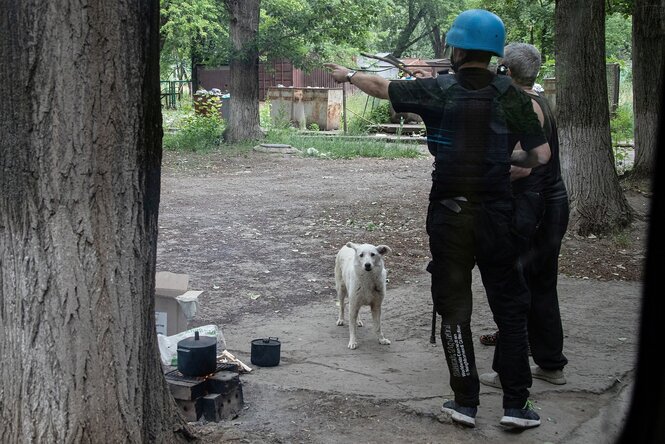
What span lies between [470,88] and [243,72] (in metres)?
16.9

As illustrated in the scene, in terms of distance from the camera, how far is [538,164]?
191 inches

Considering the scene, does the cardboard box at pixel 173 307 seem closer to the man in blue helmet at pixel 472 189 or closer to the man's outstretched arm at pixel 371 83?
the man in blue helmet at pixel 472 189

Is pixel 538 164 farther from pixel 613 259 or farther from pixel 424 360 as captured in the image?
pixel 613 259

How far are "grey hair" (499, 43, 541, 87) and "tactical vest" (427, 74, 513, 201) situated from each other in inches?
22.7

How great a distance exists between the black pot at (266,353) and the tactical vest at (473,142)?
1.84m

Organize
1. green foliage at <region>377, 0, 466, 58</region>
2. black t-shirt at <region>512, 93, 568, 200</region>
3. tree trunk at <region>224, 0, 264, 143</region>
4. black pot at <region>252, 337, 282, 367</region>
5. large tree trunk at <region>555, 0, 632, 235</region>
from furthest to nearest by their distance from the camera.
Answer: green foliage at <region>377, 0, 466, 58</region>
tree trunk at <region>224, 0, 264, 143</region>
large tree trunk at <region>555, 0, 632, 235</region>
black pot at <region>252, 337, 282, 367</region>
black t-shirt at <region>512, 93, 568, 200</region>

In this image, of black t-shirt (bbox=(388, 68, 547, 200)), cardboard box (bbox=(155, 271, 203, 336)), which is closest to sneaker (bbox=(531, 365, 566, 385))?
black t-shirt (bbox=(388, 68, 547, 200))

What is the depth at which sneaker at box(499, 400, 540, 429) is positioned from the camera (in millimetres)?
4645

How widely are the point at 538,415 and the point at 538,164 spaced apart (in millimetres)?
1495

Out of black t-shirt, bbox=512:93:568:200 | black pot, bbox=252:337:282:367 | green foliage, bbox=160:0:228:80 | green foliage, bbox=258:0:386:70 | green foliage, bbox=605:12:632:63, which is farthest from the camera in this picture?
green foliage, bbox=605:12:632:63

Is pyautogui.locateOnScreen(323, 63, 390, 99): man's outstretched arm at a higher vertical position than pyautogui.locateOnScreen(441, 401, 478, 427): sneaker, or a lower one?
higher

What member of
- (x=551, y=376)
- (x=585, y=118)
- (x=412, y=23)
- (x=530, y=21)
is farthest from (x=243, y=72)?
(x=412, y=23)

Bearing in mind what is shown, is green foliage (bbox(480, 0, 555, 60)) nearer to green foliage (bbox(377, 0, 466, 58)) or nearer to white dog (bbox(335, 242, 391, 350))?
white dog (bbox(335, 242, 391, 350))

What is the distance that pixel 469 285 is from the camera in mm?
4648
